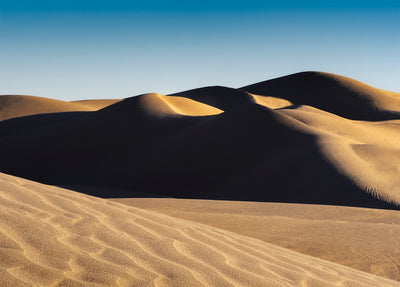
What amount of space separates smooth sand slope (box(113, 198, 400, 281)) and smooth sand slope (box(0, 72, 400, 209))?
737 centimetres

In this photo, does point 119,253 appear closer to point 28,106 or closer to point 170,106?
point 170,106

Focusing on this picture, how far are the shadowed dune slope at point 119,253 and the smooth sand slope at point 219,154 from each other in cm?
1308

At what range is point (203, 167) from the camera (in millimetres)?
23391

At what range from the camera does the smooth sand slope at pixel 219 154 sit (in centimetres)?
1902

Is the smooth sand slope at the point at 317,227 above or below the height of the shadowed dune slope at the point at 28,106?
below

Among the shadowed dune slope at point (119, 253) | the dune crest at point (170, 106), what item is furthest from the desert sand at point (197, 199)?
the dune crest at point (170, 106)

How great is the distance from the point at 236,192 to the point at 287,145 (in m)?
4.69

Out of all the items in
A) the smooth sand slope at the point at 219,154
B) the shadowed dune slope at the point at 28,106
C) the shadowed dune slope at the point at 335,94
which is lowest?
the smooth sand slope at the point at 219,154

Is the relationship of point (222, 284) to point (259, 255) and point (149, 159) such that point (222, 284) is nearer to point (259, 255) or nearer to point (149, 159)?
point (259, 255)

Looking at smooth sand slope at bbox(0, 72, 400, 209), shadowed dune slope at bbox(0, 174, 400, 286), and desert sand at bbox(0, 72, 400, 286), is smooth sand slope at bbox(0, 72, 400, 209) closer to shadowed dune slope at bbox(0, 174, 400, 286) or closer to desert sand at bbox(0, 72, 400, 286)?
desert sand at bbox(0, 72, 400, 286)

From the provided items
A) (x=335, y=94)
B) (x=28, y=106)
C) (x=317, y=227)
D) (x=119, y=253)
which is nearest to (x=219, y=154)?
(x=317, y=227)

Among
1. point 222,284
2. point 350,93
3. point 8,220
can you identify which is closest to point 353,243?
point 222,284

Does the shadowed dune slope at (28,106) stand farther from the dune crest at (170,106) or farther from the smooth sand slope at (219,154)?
the smooth sand slope at (219,154)

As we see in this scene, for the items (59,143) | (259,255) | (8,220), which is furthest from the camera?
(59,143)
